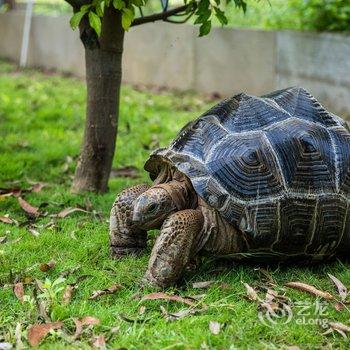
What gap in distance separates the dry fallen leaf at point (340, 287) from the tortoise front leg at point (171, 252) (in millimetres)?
778

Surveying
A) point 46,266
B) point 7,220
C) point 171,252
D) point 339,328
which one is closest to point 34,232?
point 7,220

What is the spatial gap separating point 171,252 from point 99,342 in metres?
0.70

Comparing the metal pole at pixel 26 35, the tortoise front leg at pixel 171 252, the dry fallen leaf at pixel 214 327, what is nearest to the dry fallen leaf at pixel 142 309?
the tortoise front leg at pixel 171 252

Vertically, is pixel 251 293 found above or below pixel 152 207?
below

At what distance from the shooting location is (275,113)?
388cm

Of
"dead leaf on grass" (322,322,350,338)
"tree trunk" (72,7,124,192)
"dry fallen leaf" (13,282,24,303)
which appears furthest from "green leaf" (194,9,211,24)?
"dead leaf on grass" (322,322,350,338)

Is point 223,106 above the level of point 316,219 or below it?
above

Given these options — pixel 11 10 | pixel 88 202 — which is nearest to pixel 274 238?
pixel 88 202

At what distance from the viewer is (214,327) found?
3.06 meters

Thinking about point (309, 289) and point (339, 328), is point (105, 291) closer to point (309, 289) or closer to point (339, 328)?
point (309, 289)

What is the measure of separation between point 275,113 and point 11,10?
34.6 feet

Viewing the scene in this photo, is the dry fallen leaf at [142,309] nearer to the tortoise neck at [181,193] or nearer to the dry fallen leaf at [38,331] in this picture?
the dry fallen leaf at [38,331]

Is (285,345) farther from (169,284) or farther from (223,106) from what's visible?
(223,106)

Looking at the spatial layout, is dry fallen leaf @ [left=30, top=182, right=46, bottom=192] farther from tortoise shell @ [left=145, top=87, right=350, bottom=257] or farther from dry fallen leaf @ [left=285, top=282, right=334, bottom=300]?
dry fallen leaf @ [left=285, top=282, right=334, bottom=300]
